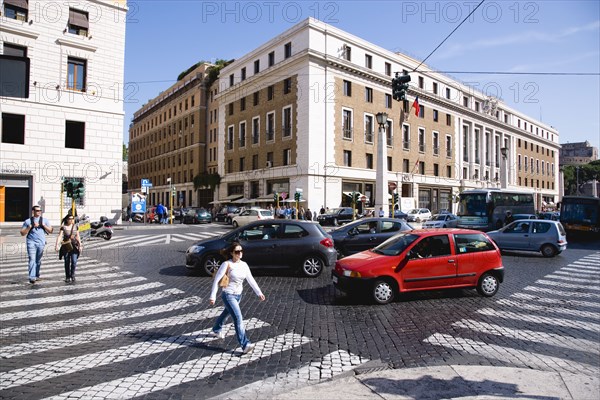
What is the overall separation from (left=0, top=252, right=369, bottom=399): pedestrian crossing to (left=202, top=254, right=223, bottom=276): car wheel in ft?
6.40

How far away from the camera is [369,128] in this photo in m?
44.7

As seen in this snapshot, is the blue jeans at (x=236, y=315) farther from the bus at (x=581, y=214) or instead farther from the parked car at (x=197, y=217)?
the parked car at (x=197, y=217)

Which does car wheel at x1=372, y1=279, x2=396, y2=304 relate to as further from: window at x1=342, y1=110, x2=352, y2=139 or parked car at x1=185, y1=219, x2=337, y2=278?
window at x1=342, y1=110, x2=352, y2=139

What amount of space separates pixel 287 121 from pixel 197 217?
13741mm

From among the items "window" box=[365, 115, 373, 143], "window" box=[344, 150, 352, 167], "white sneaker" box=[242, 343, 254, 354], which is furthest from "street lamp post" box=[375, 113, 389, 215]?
"white sneaker" box=[242, 343, 254, 354]

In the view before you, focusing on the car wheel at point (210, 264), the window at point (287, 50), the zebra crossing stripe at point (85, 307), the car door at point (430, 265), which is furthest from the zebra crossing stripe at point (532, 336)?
the window at point (287, 50)

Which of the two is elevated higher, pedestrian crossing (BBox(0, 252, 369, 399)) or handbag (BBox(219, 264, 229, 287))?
handbag (BBox(219, 264, 229, 287))

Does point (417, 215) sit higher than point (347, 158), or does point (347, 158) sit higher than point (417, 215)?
point (347, 158)

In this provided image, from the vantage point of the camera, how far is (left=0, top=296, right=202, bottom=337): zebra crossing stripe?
20.7 ft

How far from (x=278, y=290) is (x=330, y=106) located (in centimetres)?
3372

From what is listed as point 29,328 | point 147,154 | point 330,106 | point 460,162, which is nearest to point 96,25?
point 330,106

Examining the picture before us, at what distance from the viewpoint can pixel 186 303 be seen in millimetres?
8055

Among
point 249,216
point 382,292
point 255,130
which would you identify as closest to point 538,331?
point 382,292

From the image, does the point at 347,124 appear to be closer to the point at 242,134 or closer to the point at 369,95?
the point at 369,95
